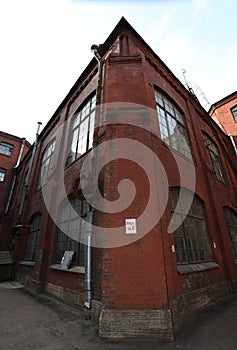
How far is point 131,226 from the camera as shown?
427cm

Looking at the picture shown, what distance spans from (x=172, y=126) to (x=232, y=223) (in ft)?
19.1

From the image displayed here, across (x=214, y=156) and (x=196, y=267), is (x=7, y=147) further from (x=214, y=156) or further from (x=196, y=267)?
(x=196, y=267)

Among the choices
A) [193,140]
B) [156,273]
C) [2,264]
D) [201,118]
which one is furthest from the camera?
[201,118]

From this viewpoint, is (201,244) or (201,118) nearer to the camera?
(201,244)

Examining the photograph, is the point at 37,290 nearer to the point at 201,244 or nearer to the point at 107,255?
the point at 107,255

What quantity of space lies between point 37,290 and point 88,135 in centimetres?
646

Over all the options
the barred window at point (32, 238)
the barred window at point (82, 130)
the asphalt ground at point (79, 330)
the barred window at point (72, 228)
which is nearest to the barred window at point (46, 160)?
the barred window at point (32, 238)

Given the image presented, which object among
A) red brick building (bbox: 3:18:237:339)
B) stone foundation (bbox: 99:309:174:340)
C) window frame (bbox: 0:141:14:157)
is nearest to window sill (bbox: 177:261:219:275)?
red brick building (bbox: 3:18:237:339)

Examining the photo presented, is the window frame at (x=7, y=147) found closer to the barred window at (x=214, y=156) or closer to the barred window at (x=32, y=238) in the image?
the barred window at (x=32, y=238)

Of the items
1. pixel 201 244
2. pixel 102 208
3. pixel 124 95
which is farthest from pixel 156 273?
pixel 124 95

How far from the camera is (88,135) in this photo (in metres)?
7.63

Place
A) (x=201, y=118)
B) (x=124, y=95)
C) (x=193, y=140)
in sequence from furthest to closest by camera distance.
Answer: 1. (x=201, y=118)
2. (x=193, y=140)
3. (x=124, y=95)

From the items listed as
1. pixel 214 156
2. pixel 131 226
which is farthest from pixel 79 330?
pixel 214 156

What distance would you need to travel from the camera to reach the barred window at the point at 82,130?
301 inches
